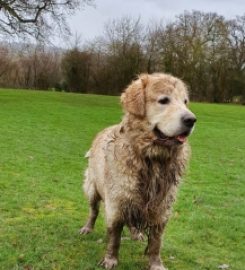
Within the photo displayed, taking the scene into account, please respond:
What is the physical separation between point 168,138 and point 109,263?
160 centimetres

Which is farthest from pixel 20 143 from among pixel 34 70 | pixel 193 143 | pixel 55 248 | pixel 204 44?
pixel 204 44

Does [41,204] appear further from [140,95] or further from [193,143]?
[193,143]

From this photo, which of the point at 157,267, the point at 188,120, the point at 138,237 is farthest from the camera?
the point at 138,237

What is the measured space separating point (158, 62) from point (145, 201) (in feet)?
162

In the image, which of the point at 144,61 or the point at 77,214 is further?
the point at 144,61

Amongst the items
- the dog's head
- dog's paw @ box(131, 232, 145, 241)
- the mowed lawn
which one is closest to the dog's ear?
the dog's head

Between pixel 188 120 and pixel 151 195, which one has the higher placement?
pixel 188 120

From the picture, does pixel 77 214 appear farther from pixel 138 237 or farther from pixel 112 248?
pixel 112 248

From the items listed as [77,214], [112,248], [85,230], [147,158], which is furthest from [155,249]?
[77,214]

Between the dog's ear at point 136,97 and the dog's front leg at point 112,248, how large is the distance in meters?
1.29

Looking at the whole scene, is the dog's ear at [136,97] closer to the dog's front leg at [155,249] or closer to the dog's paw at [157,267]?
the dog's front leg at [155,249]

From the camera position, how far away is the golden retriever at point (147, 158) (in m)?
4.31

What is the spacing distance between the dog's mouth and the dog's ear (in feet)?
0.69

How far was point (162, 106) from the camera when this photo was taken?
4328 mm
